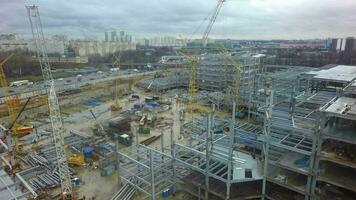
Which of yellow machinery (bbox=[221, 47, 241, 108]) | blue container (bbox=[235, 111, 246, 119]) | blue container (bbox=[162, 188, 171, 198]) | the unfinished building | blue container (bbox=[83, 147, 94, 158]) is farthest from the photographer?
yellow machinery (bbox=[221, 47, 241, 108])

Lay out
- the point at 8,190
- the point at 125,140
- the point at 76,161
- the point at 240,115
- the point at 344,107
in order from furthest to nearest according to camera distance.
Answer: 1. the point at 240,115
2. the point at 125,140
3. the point at 76,161
4. the point at 344,107
5. the point at 8,190

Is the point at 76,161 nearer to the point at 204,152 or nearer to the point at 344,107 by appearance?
the point at 204,152

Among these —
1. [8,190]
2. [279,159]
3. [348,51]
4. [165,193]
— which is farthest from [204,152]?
[348,51]

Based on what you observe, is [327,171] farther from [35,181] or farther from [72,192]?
[35,181]

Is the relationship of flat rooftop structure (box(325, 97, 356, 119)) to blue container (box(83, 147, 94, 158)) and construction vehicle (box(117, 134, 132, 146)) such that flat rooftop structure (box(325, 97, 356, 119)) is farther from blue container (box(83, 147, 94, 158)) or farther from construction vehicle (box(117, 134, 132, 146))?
blue container (box(83, 147, 94, 158))

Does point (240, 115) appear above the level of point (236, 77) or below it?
below

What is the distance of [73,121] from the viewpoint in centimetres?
3812

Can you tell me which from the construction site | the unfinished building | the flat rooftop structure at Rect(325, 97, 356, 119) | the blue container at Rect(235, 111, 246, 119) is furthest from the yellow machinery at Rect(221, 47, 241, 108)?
the flat rooftop structure at Rect(325, 97, 356, 119)

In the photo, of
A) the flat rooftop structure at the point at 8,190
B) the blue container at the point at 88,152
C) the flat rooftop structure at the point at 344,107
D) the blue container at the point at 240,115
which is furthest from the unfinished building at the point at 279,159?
the blue container at the point at 240,115

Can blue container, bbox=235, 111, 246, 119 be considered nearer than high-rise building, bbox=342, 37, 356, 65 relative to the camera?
Yes

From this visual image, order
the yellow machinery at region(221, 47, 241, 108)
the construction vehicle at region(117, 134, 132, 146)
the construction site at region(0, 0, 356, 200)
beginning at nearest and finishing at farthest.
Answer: the construction site at region(0, 0, 356, 200) → the construction vehicle at region(117, 134, 132, 146) → the yellow machinery at region(221, 47, 241, 108)

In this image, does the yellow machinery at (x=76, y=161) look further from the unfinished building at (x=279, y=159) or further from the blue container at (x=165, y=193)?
the blue container at (x=165, y=193)

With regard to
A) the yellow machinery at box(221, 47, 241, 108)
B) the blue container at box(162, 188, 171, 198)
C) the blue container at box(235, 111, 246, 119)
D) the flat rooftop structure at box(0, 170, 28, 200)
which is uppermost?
the yellow machinery at box(221, 47, 241, 108)

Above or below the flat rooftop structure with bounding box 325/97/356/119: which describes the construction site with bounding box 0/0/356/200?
below
